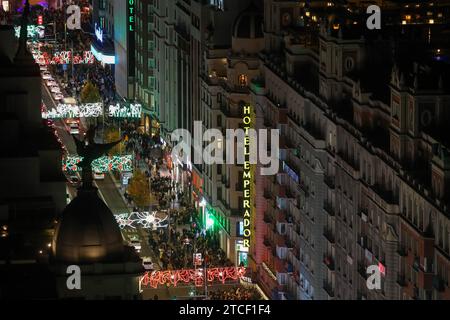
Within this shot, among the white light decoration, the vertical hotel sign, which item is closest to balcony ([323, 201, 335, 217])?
the vertical hotel sign

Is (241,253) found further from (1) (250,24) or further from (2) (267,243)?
(1) (250,24)

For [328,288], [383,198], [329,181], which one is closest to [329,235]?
[328,288]

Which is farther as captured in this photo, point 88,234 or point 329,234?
point 329,234

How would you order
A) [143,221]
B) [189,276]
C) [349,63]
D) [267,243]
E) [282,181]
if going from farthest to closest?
[143,221] → [267,243] → [189,276] → [282,181] → [349,63]

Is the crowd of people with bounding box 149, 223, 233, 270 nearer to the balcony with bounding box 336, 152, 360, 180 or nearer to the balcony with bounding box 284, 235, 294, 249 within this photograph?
the balcony with bounding box 284, 235, 294, 249

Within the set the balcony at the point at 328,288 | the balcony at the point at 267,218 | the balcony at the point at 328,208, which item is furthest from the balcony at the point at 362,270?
the balcony at the point at 267,218
